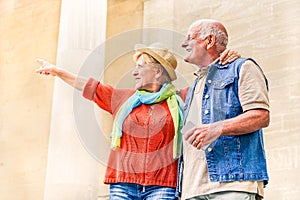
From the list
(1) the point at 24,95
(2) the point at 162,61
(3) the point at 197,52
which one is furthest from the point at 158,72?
(1) the point at 24,95

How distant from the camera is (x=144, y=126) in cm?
395

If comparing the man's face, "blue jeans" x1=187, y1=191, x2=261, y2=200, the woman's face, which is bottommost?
"blue jeans" x1=187, y1=191, x2=261, y2=200

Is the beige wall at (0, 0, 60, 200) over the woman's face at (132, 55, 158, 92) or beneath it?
over

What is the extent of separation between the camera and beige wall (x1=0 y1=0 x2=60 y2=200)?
7.64m

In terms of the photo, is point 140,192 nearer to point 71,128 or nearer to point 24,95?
point 71,128

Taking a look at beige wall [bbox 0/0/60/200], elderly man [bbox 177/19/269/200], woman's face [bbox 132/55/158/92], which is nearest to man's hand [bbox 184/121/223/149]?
elderly man [bbox 177/19/269/200]

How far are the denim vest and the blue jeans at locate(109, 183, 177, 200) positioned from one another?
3.2 inches

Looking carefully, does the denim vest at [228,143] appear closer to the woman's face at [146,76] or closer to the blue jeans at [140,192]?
the blue jeans at [140,192]

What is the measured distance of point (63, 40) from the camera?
21.4 feet

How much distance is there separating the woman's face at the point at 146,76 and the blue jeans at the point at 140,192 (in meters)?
0.59

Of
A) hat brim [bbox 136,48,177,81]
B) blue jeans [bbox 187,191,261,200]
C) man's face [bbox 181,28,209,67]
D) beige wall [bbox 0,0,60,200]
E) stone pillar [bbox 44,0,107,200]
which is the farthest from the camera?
beige wall [bbox 0,0,60,200]

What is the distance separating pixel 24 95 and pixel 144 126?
4348 millimetres

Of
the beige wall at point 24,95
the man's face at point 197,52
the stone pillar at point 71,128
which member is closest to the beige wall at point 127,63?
the beige wall at point 24,95

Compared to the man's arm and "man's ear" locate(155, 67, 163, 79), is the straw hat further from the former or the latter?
the man's arm
